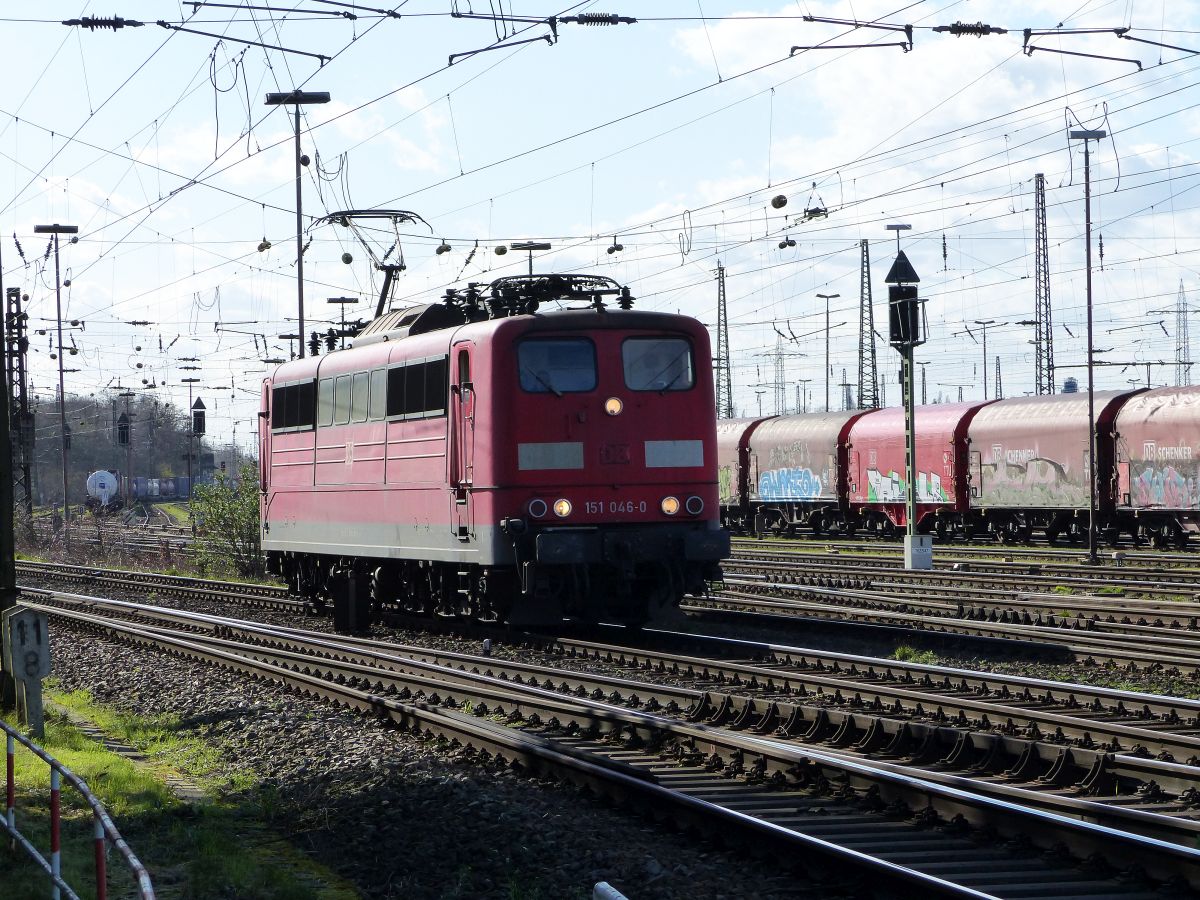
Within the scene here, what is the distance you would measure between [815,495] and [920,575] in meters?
15.9

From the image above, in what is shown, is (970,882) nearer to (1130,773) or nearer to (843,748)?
(1130,773)

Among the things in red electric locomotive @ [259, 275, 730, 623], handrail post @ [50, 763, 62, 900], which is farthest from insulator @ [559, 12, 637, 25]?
handrail post @ [50, 763, 62, 900]

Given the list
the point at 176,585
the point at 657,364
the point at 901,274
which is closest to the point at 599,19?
the point at 657,364

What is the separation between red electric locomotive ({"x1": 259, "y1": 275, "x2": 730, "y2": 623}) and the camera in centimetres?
1655

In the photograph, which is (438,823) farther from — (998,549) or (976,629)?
(998,549)

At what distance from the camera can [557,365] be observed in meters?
16.9

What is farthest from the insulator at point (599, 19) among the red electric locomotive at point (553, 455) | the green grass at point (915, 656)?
the green grass at point (915, 656)

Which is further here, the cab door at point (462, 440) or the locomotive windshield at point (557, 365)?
the cab door at point (462, 440)

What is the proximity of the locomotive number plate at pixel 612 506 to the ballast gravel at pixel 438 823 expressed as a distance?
4.29 m

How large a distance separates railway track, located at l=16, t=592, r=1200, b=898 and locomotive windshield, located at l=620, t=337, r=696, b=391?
3.85m

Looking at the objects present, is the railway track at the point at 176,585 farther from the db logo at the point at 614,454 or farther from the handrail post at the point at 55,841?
the handrail post at the point at 55,841

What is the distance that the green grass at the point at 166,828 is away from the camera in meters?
7.96

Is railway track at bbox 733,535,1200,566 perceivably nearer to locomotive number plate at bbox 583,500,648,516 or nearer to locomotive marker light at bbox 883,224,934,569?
locomotive marker light at bbox 883,224,934,569

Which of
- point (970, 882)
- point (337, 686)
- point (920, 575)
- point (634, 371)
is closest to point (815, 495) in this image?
point (920, 575)
